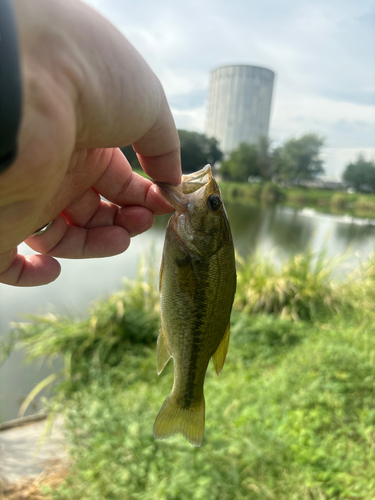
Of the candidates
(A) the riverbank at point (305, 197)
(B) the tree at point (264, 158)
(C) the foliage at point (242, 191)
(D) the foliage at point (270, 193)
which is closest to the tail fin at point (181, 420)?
(A) the riverbank at point (305, 197)

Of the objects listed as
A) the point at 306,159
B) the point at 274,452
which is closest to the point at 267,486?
the point at 274,452

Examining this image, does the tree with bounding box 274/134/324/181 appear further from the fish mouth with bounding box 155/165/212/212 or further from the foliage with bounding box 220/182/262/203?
the fish mouth with bounding box 155/165/212/212

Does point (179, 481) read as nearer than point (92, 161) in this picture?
No

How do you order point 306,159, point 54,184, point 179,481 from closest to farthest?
point 54,184
point 179,481
point 306,159

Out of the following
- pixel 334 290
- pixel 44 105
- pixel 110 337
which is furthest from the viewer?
pixel 334 290

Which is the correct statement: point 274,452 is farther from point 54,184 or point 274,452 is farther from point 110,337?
point 110,337

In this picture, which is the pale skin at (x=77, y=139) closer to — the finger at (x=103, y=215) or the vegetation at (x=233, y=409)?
the finger at (x=103, y=215)

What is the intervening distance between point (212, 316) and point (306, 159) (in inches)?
1371

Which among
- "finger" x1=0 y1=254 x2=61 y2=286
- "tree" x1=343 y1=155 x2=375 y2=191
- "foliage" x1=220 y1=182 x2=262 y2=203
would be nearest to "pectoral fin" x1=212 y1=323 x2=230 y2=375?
"finger" x1=0 y1=254 x2=61 y2=286

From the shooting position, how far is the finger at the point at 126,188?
1.45 meters

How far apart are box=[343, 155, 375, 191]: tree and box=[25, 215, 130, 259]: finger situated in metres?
31.8

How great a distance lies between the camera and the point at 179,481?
2168mm

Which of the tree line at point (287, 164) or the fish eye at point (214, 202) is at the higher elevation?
the tree line at point (287, 164)

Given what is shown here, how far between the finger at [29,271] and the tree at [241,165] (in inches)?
912
